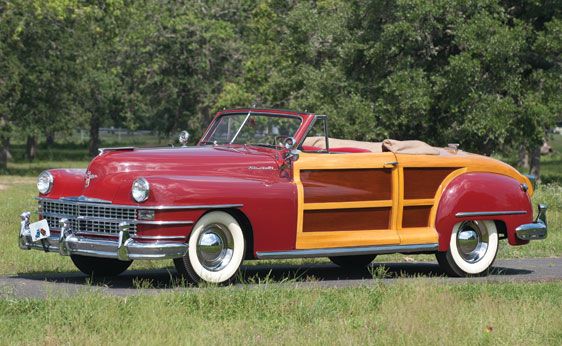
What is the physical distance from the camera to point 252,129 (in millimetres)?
12875

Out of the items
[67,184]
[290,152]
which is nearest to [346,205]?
[290,152]

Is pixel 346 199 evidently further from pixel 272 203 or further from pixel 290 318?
pixel 290 318

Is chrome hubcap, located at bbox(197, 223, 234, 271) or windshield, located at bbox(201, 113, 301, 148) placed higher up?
windshield, located at bbox(201, 113, 301, 148)

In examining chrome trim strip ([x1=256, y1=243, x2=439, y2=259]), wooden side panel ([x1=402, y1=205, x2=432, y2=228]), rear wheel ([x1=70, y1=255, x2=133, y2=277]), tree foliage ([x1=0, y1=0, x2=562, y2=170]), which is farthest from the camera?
tree foliage ([x1=0, y1=0, x2=562, y2=170])

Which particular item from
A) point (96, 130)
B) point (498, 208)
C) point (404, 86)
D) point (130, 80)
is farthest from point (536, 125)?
point (96, 130)

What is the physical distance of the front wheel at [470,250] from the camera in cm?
1300

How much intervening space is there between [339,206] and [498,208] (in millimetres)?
2024

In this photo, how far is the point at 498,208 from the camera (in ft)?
43.1

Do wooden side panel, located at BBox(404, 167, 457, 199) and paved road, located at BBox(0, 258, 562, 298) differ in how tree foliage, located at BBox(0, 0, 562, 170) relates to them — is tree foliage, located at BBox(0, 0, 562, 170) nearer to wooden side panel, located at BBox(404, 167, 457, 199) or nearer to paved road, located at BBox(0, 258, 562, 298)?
paved road, located at BBox(0, 258, 562, 298)

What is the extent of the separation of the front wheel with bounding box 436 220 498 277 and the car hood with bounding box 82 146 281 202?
229 cm

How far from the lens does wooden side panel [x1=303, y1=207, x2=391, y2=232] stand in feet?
39.4

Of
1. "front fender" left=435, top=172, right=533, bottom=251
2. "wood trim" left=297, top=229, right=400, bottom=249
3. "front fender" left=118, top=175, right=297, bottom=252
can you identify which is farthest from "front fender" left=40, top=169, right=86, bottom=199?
"front fender" left=435, top=172, right=533, bottom=251

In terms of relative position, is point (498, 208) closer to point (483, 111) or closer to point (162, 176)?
point (162, 176)

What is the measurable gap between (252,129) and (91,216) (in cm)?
228
